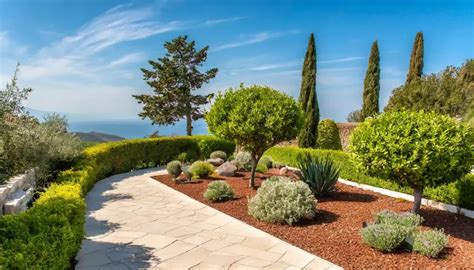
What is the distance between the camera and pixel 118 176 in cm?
1363

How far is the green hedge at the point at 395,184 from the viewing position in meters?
7.98

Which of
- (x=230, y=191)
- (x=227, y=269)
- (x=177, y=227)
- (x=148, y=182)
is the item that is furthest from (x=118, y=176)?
(x=227, y=269)

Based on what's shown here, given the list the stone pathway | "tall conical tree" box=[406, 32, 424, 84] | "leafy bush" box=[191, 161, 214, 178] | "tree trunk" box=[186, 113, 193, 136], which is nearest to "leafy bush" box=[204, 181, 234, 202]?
the stone pathway

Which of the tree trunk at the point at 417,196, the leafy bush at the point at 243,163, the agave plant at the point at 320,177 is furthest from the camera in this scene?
the leafy bush at the point at 243,163

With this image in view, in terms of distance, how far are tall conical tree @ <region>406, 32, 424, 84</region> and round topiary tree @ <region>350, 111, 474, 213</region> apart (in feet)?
69.9

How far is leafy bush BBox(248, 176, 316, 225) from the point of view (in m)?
7.01

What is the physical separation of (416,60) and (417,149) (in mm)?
23010

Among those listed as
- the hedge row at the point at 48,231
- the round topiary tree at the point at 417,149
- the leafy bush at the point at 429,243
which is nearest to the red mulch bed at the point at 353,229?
the leafy bush at the point at 429,243

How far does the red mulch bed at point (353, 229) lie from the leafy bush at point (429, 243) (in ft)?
0.38

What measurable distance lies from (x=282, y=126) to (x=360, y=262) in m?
4.83

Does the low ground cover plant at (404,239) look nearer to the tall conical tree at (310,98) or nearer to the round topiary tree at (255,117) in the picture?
the round topiary tree at (255,117)

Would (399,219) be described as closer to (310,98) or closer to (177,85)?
(310,98)

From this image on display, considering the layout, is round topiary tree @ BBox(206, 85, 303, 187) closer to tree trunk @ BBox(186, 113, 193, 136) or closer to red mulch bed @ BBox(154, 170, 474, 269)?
red mulch bed @ BBox(154, 170, 474, 269)

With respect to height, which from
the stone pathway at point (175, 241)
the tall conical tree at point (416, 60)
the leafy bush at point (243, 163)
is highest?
the tall conical tree at point (416, 60)
